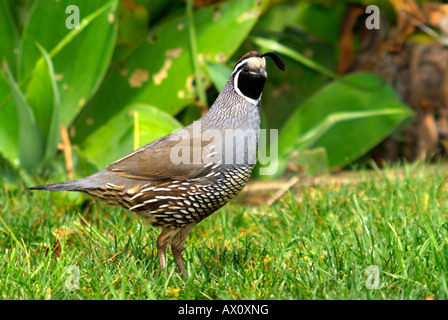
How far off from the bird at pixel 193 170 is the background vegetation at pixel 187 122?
0.87ft

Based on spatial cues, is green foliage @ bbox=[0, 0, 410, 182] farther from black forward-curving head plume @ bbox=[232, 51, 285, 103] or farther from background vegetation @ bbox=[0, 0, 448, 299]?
black forward-curving head plume @ bbox=[232, 51, 285, 103]

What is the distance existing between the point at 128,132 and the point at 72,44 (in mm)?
804

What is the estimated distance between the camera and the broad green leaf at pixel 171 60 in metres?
4.96

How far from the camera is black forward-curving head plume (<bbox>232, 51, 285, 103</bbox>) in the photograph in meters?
3.04

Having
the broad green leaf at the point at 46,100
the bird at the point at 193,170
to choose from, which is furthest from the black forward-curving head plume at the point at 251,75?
the broad green leaf at the point at 46,100

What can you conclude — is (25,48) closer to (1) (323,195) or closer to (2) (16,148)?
(2) (16,148)

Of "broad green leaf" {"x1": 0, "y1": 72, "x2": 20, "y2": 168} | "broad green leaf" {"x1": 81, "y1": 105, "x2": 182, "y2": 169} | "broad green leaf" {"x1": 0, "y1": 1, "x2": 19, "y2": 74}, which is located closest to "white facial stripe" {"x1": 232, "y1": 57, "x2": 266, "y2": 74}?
"broad green leaf" {"x1": 81, "y1": 105, "x2": 182, "y2": 169}

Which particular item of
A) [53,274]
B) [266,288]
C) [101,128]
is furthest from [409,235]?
[101,128]

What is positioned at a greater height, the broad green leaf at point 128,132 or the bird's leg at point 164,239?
the broad green leaf at point 128,132

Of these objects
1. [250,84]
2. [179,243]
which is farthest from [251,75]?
[179,243]

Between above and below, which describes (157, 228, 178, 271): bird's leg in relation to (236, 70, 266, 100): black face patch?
below

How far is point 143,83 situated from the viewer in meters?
5.09

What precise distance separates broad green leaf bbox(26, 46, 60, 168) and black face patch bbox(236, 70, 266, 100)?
1.78 metres

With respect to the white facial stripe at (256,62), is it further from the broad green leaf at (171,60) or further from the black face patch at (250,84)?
the broad green leaf at (171,60)
